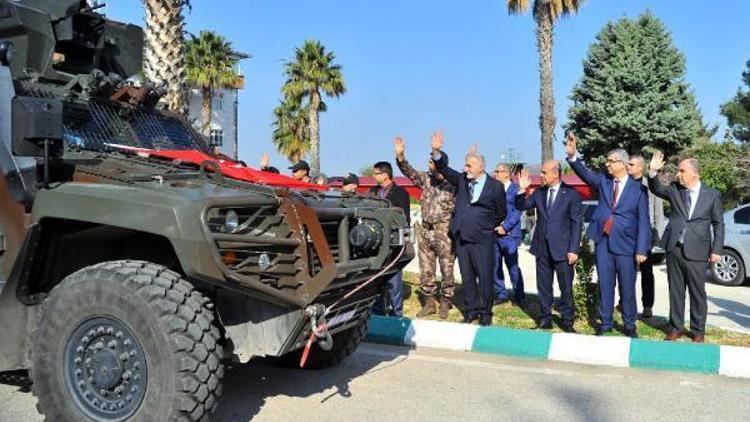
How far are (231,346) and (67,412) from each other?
93 centimetres

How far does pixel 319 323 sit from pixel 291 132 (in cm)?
3547

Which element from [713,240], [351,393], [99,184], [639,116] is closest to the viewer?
[99,184]

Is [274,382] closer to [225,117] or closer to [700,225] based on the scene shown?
[700,225]

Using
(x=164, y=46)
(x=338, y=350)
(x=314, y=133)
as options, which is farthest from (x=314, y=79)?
(x=338, y=350)

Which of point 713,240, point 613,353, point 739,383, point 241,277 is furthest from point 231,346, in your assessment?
point 713,240

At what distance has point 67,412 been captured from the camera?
149 inches

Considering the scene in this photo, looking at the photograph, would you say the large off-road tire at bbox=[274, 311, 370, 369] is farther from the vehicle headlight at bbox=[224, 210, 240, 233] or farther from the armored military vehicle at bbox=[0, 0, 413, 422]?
the vehicle headlight at bbox=[224, 210, 240, 233]

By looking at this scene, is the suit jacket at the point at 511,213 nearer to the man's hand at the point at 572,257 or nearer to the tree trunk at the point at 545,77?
the man's hand at the point at 572,257

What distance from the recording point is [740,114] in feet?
101

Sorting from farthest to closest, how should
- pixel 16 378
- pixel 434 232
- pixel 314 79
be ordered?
pixel 314 79, pixel 434 232, pixel 16 378

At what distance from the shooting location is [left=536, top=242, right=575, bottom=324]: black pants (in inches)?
275

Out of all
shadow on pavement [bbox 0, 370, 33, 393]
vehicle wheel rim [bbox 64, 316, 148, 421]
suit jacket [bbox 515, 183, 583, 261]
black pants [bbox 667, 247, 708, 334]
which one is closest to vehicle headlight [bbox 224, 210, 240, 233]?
vehicle wheel rim [bbox 64, 316, 148, 421]

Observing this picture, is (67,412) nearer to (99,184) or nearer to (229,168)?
(99,184)

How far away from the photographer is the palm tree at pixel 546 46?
2158 cm
